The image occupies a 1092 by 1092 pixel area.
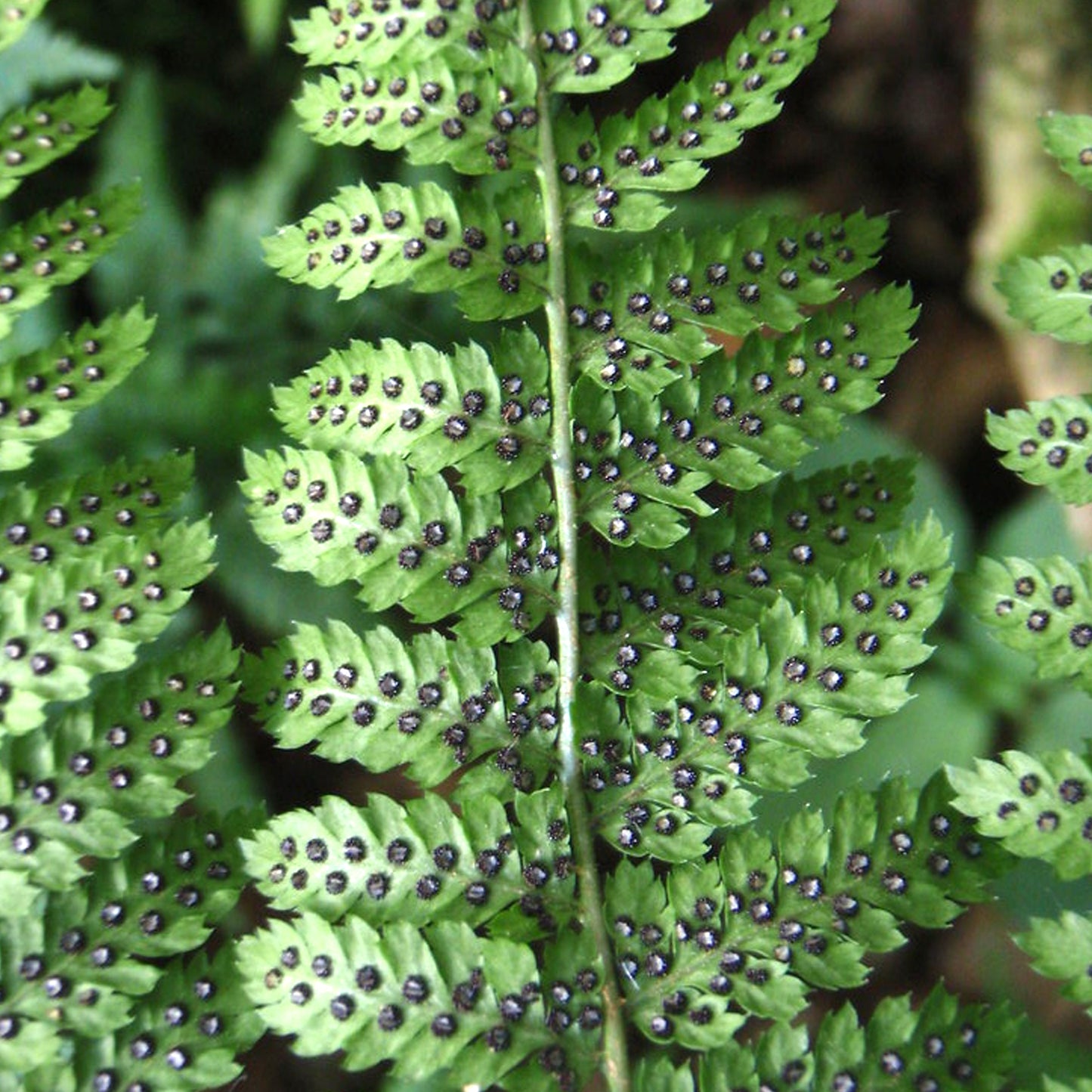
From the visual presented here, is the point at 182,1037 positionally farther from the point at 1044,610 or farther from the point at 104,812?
the point at 1044,610

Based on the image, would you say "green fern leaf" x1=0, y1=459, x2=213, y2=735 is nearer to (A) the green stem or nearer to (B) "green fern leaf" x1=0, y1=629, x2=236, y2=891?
(B) "green fern leaf" x1=0, y1=629, x2=236, y2=891

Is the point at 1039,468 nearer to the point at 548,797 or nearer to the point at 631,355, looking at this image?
the point at 631,355

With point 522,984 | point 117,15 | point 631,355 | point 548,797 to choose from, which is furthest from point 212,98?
point 522,984

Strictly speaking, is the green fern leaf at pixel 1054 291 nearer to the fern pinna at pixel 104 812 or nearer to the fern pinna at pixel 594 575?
the fern pinna at pixel 594 575

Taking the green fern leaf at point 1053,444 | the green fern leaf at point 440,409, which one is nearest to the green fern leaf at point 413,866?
the green fern leaf at point 440,409

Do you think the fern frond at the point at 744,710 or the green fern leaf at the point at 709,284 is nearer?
the fern frond at the point at 744,710

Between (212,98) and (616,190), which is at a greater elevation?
(616,190)
